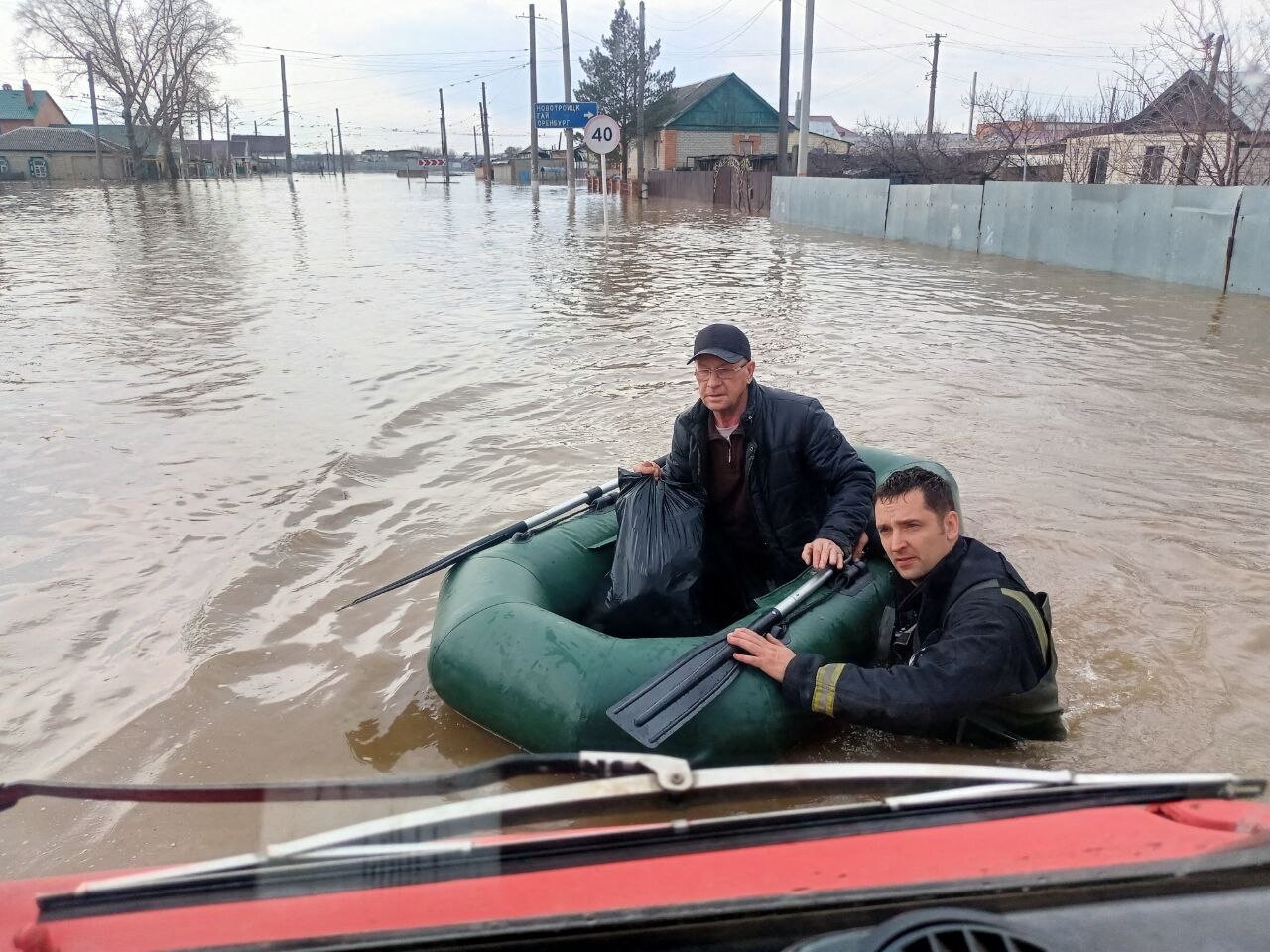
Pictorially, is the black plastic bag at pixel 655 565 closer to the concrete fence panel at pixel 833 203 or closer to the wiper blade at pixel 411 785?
the wiper blade at pixel 411 785

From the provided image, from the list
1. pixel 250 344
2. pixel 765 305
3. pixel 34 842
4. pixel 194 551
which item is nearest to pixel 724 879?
pixel 34 842

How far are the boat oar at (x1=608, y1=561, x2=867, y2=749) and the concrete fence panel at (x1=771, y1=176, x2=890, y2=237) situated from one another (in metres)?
18.9

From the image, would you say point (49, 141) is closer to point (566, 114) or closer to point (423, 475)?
point (566, 114)

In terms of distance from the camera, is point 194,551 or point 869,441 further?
point 869,441

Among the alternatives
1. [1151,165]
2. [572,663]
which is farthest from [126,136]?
[572,663]

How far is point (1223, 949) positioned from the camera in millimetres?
1248

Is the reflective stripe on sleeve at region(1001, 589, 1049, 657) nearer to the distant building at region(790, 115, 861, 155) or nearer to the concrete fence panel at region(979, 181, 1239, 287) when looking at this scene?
the concrete fence panel at region(979, 181, 1239, 287)

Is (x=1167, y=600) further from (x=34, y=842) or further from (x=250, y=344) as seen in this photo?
(x=250, y=344)

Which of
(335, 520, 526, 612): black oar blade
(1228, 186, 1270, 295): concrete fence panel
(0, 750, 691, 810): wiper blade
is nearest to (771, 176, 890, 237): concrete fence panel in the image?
(1228, 186, 1270, 295): concrete fence panel

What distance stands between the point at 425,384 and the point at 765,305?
5484 mm

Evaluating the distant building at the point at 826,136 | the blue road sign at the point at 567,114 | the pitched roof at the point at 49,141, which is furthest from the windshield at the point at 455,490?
the pitched roof at the point at 49,141

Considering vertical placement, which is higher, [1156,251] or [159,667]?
[1156,251]

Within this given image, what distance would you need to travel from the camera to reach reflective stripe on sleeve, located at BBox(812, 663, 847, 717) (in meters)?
2.68

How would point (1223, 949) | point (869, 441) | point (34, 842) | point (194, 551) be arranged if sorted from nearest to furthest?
point (1223, 949), point (34, 842), point (194, 551), point (869, 441)
